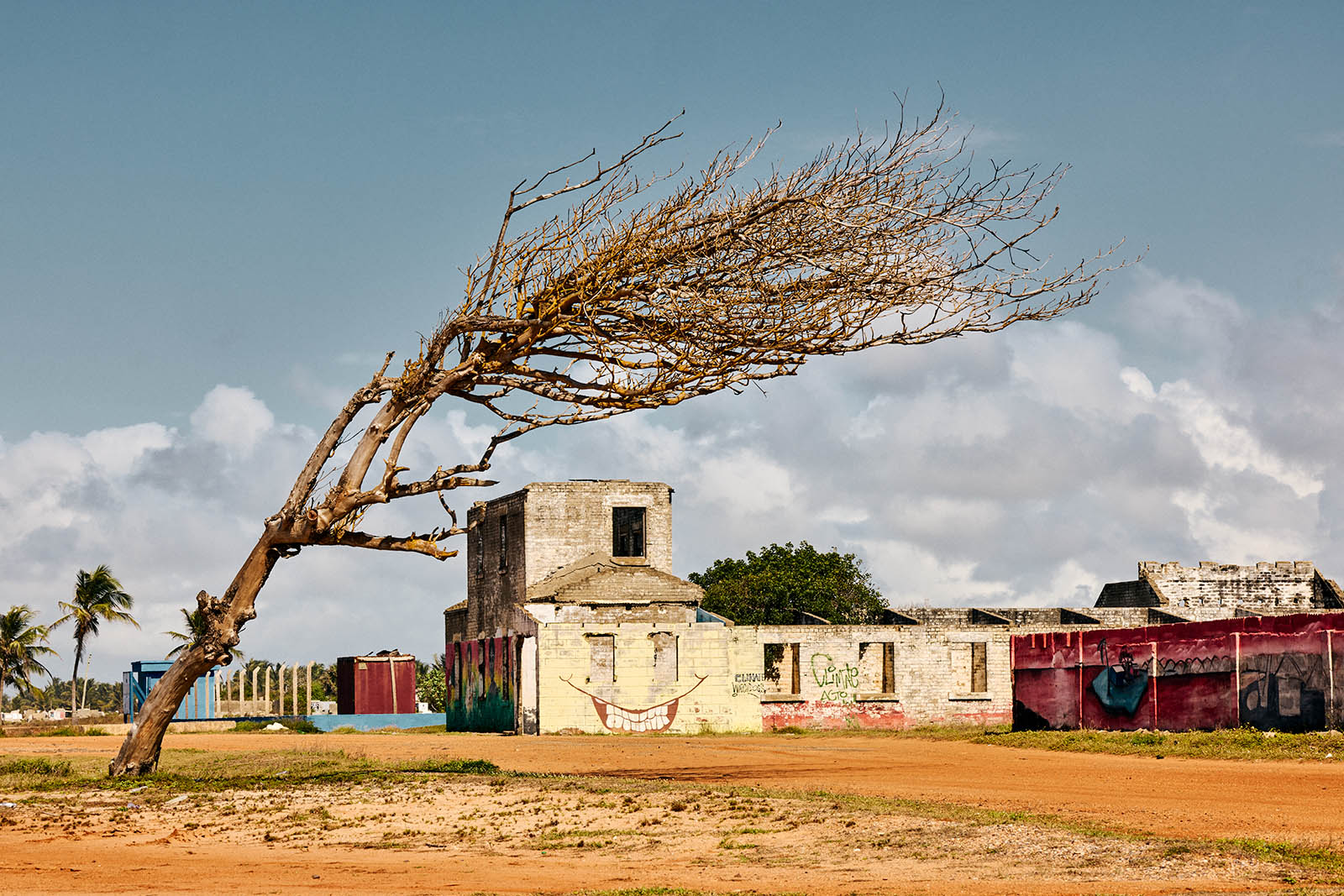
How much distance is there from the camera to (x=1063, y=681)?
31.8m

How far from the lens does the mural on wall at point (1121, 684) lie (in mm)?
29094

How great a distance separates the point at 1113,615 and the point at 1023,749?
23.2 metres

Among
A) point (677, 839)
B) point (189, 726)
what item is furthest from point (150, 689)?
point (677, 839)

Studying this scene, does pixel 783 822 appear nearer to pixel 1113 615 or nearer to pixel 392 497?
pixel 392 497

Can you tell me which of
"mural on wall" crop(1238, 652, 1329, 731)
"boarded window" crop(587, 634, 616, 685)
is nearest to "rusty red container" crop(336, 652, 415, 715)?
"boarded window" crop(587, 634, 616, 685)

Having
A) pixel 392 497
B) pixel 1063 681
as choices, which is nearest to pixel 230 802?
pixel 392 497

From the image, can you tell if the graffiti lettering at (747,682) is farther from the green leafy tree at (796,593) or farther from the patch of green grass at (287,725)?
the green leafy tree at (796,593)

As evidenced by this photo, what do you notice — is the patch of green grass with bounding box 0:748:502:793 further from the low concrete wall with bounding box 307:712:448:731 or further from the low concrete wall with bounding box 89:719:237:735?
the low concrete wall with bounding box 307:712:448:731

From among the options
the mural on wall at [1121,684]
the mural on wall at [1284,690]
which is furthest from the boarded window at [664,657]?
the mural on wall at [1284,690]

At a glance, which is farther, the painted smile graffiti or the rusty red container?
the rusty red container

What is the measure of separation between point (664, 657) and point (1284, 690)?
19.5m

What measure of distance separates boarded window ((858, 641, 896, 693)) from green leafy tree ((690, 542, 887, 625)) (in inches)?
936

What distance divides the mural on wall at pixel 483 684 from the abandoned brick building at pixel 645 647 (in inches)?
3.0

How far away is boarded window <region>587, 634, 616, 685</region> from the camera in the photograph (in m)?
40.1
